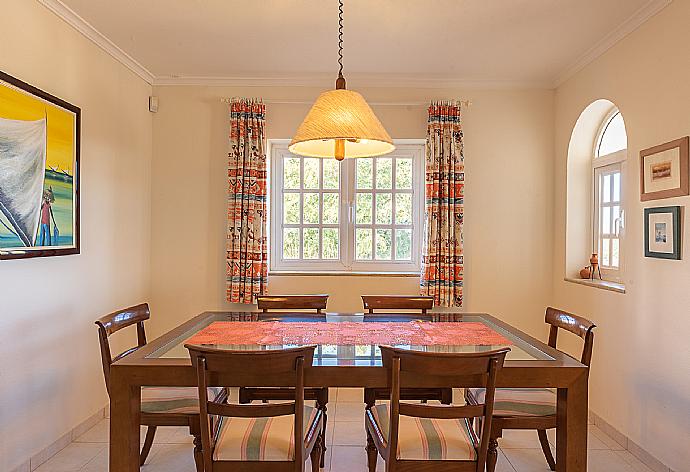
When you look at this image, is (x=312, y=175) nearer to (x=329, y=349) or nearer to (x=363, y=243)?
(x=363, y=243)

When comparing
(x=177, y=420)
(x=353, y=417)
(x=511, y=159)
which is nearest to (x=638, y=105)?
(x=511, y=159)

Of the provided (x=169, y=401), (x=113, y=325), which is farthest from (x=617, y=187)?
(x=113, y=325)

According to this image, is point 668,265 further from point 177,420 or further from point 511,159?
point 177,420

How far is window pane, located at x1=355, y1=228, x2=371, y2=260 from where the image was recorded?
4.82 m

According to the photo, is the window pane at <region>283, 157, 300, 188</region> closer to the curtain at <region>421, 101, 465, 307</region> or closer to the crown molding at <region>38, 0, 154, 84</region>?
the curtain at <region>421, 101, 465, 307</region>

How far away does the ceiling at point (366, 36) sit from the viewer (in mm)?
3180

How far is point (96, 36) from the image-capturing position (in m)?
3.63

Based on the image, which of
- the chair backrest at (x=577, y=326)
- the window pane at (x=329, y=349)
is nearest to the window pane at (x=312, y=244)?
the chair backrest at (x=577, y=326)

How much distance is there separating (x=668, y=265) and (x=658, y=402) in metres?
0.75

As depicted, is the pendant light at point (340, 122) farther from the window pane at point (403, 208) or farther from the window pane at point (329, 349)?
the window pane at point (403, 208)

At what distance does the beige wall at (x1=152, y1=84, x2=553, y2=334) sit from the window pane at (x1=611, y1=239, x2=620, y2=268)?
645mm

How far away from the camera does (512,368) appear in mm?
2193

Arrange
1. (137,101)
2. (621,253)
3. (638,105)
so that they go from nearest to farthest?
(638,105) < (621,253) < (137,101)

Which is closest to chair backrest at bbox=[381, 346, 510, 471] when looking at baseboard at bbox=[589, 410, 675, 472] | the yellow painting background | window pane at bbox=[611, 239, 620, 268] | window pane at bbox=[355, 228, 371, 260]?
baseboard at bbox=[589, 410, 675, 472]
